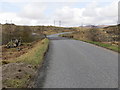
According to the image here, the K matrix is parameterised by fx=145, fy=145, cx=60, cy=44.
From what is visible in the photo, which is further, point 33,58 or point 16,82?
point 33,58

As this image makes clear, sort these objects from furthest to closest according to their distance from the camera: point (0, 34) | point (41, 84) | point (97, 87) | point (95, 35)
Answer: point (95, 35)
point (0, 34)
point (41, 84)
point (97, 87)

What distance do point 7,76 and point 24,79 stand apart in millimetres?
831

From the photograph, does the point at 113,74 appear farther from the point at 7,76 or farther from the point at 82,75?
the point at 7,76

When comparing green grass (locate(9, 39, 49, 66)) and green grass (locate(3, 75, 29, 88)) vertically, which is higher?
green grass (locate(9, 39, 49, 66))

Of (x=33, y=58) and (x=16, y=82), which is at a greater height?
(x=33, y=58)

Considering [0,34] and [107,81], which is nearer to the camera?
[107,81]

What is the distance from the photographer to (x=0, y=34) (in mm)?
23484

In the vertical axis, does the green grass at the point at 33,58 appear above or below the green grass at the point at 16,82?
above

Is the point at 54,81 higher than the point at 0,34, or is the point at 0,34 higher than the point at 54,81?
the point at 0,34

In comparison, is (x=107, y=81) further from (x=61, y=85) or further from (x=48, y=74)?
(x=48, y=74)

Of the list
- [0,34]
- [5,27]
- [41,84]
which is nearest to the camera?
[41,84]

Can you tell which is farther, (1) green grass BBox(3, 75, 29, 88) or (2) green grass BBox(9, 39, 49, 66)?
(2) green grass BBox(9, 39, 49, 66)

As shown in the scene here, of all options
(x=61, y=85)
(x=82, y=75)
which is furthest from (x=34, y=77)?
(x=82, y=75)

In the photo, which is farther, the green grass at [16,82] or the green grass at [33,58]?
the green grass at [33,58]
